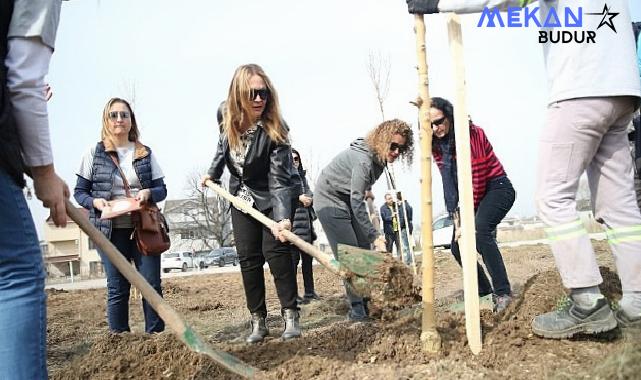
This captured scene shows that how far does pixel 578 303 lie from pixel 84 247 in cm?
5830

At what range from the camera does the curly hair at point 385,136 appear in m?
4.62

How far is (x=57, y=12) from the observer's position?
204 centimetres

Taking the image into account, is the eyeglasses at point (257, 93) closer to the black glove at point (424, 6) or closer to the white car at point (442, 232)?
the black glove at point (424, 6)

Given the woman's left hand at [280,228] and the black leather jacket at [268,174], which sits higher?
the black leather jacket at [268,174]

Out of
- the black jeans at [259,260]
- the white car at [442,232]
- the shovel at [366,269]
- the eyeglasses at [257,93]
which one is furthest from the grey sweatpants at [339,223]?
the white car at [442,232]

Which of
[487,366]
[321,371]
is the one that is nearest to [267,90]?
[321,371]

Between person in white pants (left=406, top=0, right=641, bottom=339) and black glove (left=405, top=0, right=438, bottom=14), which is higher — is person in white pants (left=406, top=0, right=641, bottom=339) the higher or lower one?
the lower one

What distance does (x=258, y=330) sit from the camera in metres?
3.90

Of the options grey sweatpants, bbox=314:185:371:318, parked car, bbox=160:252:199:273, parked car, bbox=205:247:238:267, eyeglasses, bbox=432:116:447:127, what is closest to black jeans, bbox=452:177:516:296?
eyeglasses, bbox=432:116:447:127

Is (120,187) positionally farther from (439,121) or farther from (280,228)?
(439,121)

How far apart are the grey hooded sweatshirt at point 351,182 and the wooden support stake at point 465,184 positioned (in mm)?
1871

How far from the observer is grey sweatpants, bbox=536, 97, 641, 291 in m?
2.67

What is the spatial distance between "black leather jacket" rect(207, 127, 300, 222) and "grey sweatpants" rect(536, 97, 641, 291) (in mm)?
1778

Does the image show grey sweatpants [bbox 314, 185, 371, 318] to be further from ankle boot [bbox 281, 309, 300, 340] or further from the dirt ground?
ankle boot [bbox 281, 309, 300, 340]
